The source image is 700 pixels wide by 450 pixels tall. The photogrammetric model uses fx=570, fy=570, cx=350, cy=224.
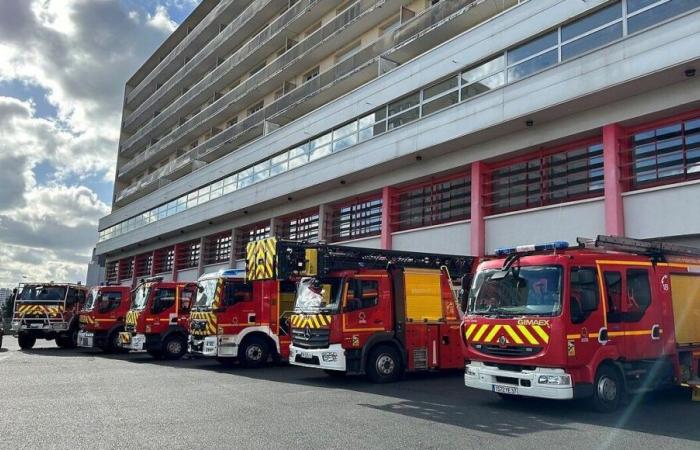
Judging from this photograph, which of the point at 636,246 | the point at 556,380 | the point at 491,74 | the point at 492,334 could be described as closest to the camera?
the point at 556,380

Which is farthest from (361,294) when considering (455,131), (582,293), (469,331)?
(455,131)

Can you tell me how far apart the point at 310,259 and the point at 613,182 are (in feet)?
26.4

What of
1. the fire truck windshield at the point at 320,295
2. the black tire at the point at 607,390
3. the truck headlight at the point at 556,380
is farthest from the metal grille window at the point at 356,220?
the truck headlight at the point at 556,380

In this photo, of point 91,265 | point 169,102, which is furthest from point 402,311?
point 91,265

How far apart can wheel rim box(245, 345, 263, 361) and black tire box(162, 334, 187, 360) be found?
418cm

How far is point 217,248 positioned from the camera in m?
35.7

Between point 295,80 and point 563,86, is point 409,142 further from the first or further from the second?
point 295,80

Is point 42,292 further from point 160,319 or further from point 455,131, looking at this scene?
point 455,131

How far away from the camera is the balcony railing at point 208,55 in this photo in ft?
126

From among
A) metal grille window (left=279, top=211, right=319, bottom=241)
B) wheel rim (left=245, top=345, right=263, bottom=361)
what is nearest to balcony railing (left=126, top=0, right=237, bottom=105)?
metal grille window (left=279, top=211, right=319, bottom=241)

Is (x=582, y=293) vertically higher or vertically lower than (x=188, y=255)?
lower

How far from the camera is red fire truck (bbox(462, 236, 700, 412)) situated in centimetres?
852

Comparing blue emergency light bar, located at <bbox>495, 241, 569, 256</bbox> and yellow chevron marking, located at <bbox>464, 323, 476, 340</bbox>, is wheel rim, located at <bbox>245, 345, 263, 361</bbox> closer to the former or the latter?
yellow chevron marking, located at <bbox>464, 323, 476, 340</bbox>

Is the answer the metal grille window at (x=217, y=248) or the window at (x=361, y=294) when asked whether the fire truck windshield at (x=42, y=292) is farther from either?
the window at (x=361, y=294)
